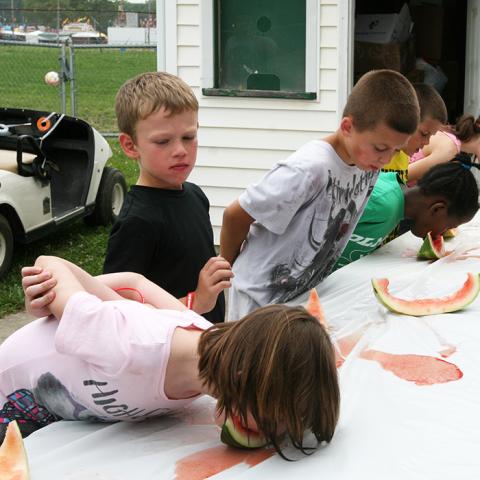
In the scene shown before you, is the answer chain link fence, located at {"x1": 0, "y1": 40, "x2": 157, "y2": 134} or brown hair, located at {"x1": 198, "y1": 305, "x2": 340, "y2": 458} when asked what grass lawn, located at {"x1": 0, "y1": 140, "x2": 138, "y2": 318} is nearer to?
brown hair, located at {"x1": 198, "y1": 305, "x2": 340, "y2": 458}

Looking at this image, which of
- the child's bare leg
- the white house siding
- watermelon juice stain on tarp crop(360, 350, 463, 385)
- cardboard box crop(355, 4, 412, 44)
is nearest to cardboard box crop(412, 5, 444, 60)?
cardboard box crop(355, 4, 412, 44)

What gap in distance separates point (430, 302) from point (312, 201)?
1.84 feet

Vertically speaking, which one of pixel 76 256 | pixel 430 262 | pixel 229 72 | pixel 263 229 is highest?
pixel 229 72

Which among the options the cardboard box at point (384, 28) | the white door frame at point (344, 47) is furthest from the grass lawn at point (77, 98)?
the cardboard box at point (384, 28)

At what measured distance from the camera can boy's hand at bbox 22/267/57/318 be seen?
2.05 m

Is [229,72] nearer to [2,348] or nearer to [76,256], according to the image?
[76,256]

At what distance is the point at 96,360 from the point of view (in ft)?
6.34

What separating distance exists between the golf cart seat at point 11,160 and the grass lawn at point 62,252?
909 mm

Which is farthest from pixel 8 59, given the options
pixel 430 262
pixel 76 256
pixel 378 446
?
pixel 378 446

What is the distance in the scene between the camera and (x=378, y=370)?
7.93 feet

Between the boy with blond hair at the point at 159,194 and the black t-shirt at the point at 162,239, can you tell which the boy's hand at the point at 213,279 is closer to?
the boy with blond hair at the point at 159,194

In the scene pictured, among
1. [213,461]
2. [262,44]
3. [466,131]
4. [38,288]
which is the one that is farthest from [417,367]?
[262,44]

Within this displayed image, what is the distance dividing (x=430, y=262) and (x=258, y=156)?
4.49m

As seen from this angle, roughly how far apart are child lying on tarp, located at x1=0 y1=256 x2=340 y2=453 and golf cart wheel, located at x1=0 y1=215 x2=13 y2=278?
5.16 m
